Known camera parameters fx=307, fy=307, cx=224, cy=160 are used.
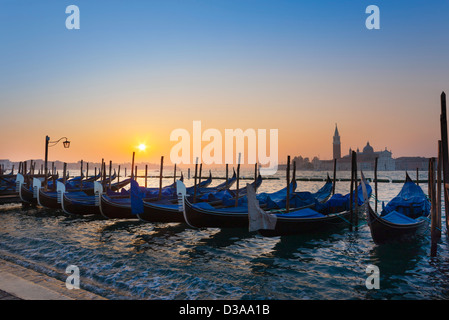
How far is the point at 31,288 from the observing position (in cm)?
468

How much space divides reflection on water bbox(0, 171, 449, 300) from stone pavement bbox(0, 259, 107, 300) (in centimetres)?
56

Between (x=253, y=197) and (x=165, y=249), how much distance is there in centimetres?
324

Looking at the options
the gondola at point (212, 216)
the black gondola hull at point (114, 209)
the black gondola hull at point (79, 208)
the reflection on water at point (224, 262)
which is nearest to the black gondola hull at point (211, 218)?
the gondola at point (212, 216)

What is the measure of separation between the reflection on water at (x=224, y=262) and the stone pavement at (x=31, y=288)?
561mm

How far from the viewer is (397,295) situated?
5.84 meters

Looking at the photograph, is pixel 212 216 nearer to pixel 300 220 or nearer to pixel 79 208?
pixel 300 220

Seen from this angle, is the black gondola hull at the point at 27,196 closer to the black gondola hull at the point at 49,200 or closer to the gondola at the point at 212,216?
the black gondola hull at the point at 49,200

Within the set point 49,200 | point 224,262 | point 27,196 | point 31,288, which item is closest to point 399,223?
point 224,262

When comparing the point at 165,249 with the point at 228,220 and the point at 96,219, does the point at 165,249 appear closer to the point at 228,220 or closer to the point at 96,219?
the point at 228,220

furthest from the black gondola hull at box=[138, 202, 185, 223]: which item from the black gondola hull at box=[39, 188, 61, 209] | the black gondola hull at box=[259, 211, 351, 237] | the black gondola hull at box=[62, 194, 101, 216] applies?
the black gondola hull at box=[39, 188, 61, 209]

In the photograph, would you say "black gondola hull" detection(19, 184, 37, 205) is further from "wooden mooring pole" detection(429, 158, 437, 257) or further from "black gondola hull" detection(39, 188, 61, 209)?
"wooden mooring pole" detection(429, 158, 437, 257)

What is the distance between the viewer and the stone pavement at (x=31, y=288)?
171 inches

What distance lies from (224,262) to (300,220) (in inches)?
132
